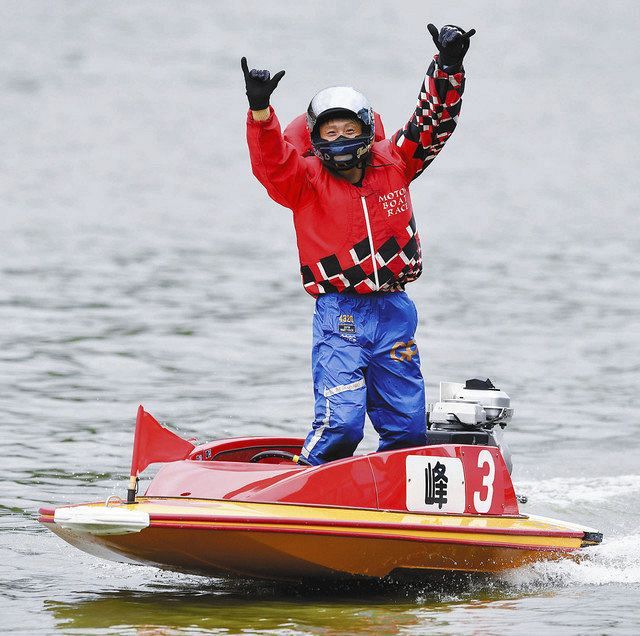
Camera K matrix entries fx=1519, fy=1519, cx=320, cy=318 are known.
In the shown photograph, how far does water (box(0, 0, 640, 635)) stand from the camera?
7238 mm

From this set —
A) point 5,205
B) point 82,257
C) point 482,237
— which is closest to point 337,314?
point 82,257

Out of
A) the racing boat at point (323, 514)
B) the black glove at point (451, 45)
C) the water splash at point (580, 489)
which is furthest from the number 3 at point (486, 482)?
the water splash at point (580, 489)

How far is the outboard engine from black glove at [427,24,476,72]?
5.54 ft

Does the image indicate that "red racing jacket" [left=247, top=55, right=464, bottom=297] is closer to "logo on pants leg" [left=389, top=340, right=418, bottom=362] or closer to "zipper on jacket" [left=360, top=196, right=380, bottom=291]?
"zipper on jacket" [left=360, top=196, right=380, bottom=291]

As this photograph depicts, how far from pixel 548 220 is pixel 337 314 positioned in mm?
21479

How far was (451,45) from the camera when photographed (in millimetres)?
7109

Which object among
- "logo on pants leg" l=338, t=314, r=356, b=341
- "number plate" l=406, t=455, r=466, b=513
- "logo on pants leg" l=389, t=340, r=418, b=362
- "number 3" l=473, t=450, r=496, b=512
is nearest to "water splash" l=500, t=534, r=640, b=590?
"number 3" l=473, t=450, r=496, b=512

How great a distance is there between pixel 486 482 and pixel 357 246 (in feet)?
4.41

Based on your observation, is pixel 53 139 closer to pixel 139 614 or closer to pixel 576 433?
pixel 576 433

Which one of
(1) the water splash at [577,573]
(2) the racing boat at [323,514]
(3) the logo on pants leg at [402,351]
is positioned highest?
(3) the logo on pants leg at [402,351]

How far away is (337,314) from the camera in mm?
7094

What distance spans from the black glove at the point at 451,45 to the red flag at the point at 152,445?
217 cm

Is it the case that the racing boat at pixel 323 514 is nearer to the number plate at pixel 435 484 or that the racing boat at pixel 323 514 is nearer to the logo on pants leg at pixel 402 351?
the number plate at pixel 435 484

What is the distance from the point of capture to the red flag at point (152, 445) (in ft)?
22.5
